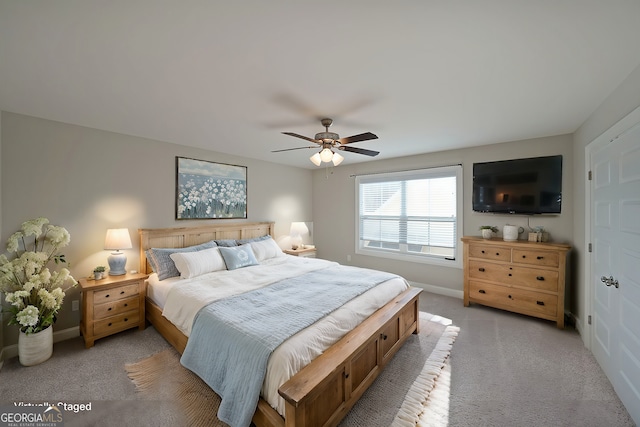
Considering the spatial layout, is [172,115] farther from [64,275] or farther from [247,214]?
[247,214]

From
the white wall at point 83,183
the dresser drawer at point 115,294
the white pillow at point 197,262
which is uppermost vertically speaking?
the white wall at point 83,183

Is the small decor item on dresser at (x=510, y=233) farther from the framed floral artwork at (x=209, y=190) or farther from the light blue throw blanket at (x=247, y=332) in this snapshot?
the framed floral artwork at (x=209, y=190)

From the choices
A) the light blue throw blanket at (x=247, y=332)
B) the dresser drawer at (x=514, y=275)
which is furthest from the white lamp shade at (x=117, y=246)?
the dresser drawer at (x=514, y=275)

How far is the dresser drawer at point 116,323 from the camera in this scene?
8.90ft

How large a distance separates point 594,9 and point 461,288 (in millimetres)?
3737

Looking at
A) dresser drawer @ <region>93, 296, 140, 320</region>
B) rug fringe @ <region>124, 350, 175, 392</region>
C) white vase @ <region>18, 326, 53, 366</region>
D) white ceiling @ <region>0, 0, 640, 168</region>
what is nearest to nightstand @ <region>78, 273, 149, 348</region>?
dresser drawer @ <region>93, 296, 140, 320</region>

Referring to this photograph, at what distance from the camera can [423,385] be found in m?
2.10

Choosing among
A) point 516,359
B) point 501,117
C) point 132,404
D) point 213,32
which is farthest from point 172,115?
point 516,359

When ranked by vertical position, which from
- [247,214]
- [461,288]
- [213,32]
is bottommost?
[461,288]

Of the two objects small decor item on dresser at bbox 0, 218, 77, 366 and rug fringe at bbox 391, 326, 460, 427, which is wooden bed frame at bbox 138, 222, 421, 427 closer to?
rug fringe at bbox 391, 326, 460, 427

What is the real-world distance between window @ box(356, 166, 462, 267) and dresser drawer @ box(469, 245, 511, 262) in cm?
44

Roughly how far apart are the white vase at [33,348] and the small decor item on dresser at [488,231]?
5243 mm

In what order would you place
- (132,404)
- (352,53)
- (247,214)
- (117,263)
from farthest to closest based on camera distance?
(247,214) < (117,263) < (132,404) < (352,53)

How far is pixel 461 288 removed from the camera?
162 inches
